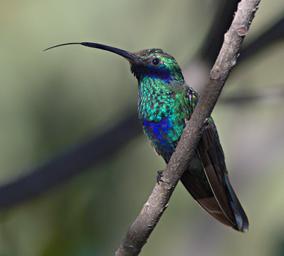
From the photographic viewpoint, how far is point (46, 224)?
161 inches

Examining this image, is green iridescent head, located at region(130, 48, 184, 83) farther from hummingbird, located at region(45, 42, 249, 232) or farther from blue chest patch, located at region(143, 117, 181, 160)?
blue chest patch, located at region(143, 117, 181, 160)

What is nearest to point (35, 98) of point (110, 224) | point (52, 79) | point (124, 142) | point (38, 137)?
point (52, 79)

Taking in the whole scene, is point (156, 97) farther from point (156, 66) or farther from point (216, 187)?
point (216, 187)

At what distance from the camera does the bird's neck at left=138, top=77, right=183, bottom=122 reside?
12.6 feet

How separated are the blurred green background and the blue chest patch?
15.0 inches

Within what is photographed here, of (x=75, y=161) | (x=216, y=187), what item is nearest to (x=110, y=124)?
(x=75, y=161)

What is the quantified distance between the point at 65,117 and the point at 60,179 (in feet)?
5.20

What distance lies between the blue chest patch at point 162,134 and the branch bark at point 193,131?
95 cm

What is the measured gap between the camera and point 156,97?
12.6ft

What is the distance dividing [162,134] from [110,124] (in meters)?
0.52

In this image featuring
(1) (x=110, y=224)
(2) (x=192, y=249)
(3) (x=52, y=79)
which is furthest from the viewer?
(3) (x=52, y=79)

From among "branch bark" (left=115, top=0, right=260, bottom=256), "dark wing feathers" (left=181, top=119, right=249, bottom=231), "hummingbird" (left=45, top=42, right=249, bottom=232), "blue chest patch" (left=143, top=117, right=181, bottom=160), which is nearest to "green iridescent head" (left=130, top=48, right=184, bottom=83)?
"hummingbird" (left=45, top=42, right=249, bottom=232)

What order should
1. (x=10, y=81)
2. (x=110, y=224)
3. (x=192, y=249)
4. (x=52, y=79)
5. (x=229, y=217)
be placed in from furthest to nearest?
(x=10, y=81) < (x=52, y=79) < (x=110, y=224) < (x=192, y=249) < (x=229, y=217)

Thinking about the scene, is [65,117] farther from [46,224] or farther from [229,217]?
[229,217]
